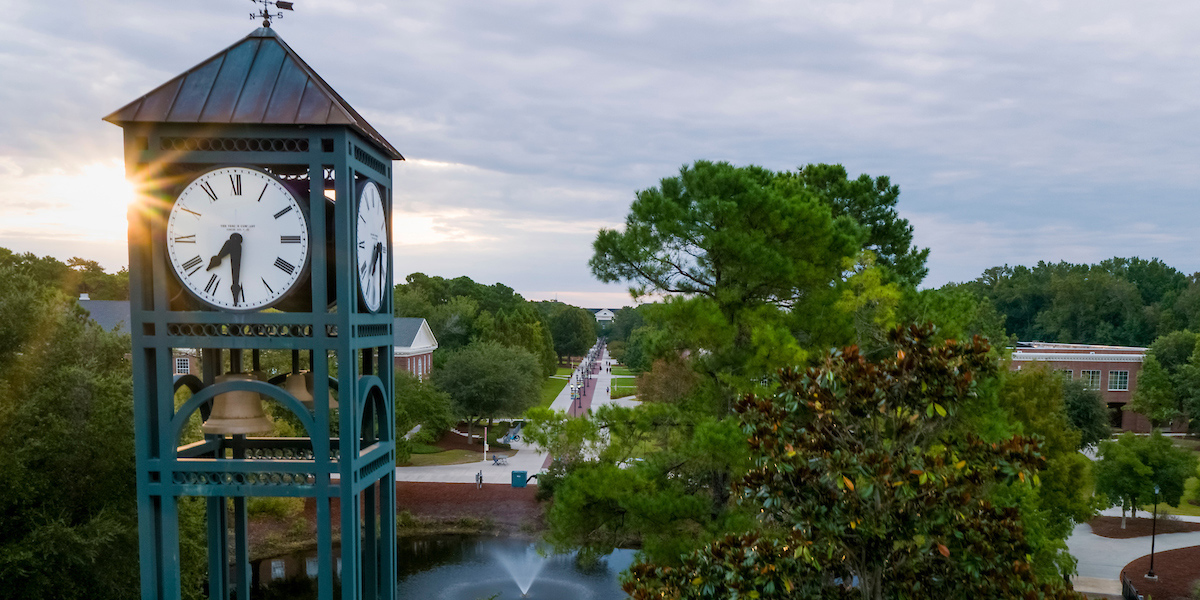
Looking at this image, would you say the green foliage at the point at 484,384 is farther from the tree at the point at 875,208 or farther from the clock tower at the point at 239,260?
the clock tower at the point at 239,260

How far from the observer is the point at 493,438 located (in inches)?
1547

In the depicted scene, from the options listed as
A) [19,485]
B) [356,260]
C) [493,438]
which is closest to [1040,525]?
[356,260]

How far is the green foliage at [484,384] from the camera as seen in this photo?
122 ft

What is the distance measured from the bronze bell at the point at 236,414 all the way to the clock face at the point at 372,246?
1.29 meters

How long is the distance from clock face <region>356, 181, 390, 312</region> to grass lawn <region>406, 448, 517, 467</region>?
26795 millimetres

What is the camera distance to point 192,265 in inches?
247

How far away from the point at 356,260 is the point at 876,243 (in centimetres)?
1979

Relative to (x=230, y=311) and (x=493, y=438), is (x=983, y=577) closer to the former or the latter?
(x=230, y=311)

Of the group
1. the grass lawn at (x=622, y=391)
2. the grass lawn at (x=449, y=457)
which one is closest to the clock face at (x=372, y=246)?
the grass lawn at (x=449, y=457)

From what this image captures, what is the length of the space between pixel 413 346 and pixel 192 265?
42116mm

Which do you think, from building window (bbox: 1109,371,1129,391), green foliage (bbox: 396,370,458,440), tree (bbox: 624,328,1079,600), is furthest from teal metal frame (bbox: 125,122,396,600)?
building window (bbox: 1109,371,1129,391)

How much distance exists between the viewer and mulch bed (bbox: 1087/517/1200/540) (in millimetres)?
25234

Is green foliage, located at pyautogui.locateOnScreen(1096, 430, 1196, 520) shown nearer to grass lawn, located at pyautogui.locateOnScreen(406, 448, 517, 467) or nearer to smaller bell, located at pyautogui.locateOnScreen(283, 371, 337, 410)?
grass lawn, located at pyautogui.locateOnScreen(406, 448, 517, 467)

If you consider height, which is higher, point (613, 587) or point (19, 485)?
point (19, 485)
